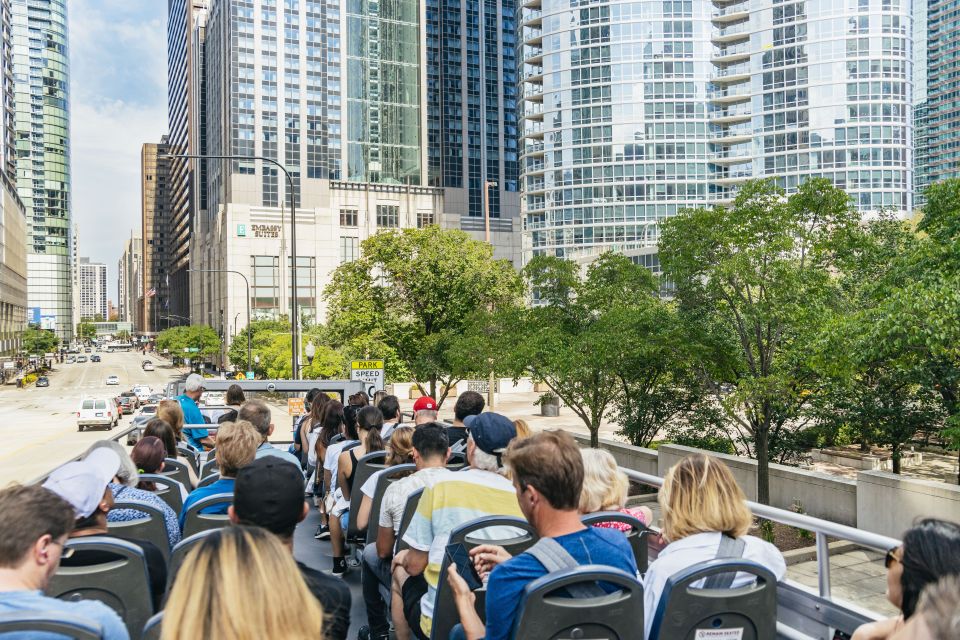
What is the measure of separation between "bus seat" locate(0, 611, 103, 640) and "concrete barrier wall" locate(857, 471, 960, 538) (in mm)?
14719

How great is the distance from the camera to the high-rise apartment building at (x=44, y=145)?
18100 centimetres

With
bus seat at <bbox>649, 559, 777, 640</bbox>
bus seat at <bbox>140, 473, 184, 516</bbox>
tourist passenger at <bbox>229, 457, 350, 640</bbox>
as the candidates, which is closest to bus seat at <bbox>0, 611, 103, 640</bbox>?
tourist passenger at <bbox>229, 457, 350, 640</bbox>

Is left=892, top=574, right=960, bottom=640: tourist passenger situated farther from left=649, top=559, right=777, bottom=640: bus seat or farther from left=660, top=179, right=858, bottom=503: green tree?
left=660, top=179, right=858, bottom=503: green tree

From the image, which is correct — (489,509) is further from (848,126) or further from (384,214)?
(384,214)

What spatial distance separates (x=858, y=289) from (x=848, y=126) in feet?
240

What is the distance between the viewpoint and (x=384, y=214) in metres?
116

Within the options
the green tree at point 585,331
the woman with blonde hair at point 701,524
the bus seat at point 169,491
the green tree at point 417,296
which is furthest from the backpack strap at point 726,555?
the green tree at point 417,296

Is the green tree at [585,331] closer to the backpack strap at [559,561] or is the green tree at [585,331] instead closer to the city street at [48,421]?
the city street at [48,421]

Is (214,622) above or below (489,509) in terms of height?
above

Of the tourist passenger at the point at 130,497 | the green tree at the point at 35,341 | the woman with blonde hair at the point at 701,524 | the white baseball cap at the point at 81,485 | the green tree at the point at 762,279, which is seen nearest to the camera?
the woman with blonde hair at the point at 701,524

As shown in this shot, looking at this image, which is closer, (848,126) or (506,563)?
(506,563)

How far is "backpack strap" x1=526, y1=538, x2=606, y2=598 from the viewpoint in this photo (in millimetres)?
3191

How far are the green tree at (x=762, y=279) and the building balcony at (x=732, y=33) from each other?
81793mm

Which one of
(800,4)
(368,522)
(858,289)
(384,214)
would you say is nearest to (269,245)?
(384,214)
